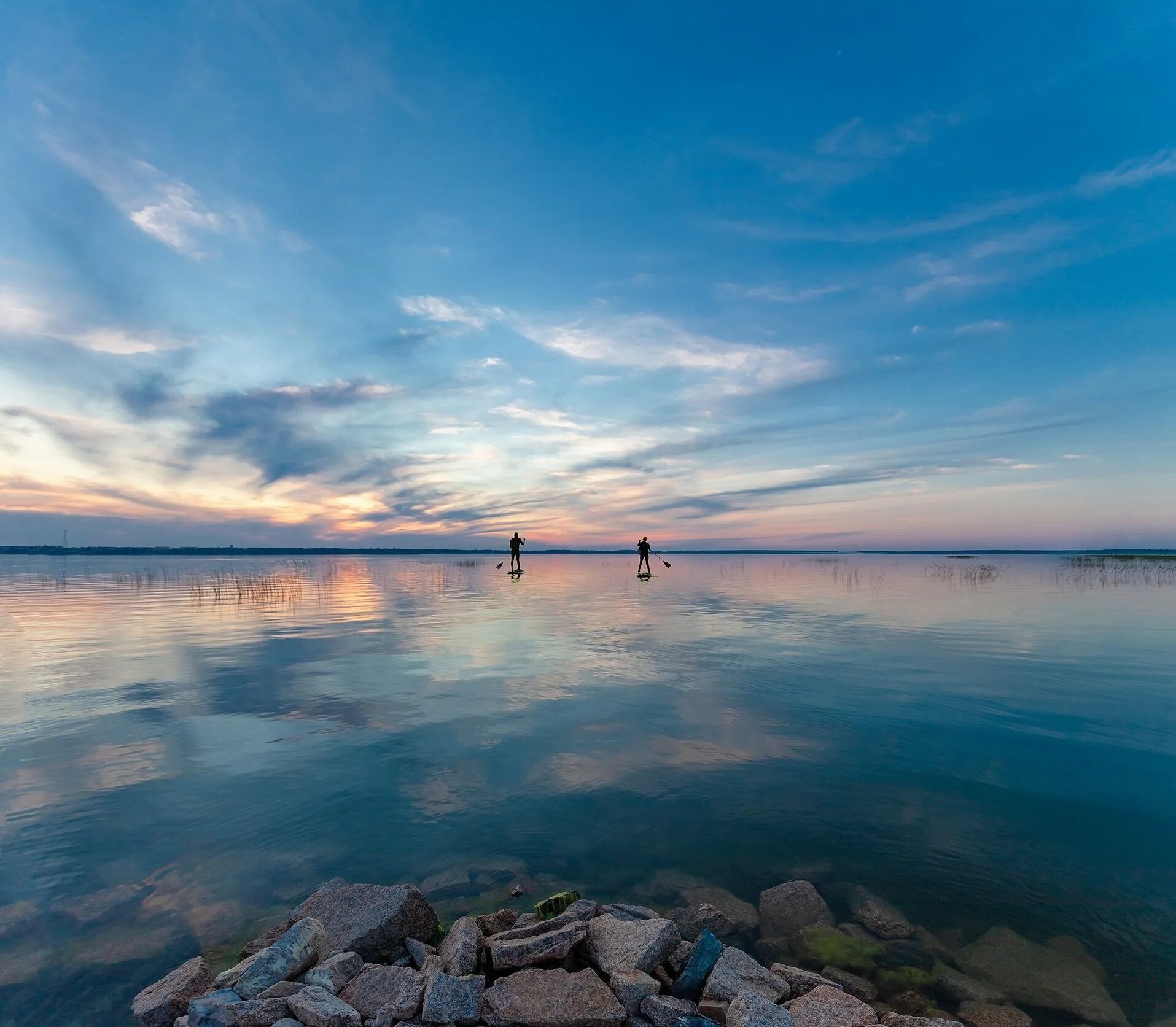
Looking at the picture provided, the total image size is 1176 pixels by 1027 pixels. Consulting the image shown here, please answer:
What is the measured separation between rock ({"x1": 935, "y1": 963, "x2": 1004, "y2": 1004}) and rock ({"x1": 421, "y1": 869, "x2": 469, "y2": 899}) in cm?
616

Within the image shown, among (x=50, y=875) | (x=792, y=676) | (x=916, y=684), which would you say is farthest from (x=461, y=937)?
(x=916, y=684)

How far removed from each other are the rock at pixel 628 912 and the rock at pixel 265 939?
12.7 ft

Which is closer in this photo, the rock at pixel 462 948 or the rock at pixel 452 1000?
the rock at pixel 452 1000

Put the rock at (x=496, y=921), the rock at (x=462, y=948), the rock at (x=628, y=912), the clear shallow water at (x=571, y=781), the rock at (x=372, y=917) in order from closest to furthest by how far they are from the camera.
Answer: the rock at (x=462, y=948)
the rock at (x=372, y=917)
the rock at (x=496, y=921)
the rock at (x=628, y=912)
the clear shallow water at (x=571, y=781)

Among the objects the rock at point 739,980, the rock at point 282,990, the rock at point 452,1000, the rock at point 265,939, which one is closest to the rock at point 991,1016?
the rock at point 739,980

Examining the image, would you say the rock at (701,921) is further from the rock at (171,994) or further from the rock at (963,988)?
the rock at (171,994)

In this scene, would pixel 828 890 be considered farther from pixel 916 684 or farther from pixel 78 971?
pixel 916 684

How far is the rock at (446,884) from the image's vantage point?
8.98 meters

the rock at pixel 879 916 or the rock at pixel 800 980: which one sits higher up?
the rock at pixel 800 980

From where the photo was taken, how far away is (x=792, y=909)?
844 centimetres

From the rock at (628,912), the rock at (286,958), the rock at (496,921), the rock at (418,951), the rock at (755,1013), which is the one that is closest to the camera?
the rock at (755,1013)

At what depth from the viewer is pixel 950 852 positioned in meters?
9.85

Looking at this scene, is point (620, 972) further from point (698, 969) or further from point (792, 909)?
point (792, 909)

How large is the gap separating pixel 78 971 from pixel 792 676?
18820mm
